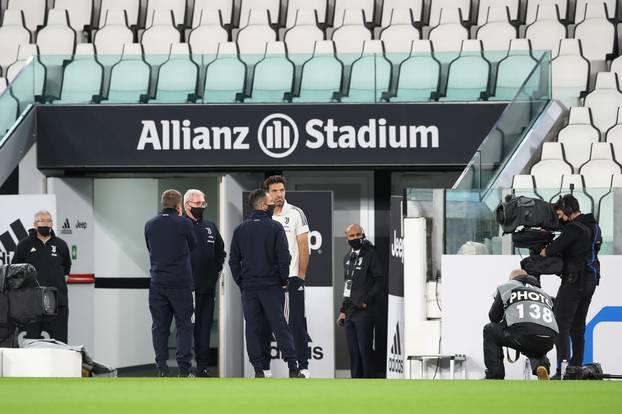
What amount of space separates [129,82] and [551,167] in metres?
4.68

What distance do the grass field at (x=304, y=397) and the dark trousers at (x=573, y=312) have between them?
8.24ft

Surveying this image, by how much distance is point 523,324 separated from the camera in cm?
957

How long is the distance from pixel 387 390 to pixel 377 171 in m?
8.39

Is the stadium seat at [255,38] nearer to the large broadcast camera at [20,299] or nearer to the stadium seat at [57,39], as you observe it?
the stadium seat at [57,39]

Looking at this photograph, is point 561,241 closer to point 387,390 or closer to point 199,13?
point 387,390

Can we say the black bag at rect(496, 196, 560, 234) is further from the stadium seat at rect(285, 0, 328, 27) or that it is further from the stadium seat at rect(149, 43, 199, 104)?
the stadium seat at rect(285, 0, 328, 27)

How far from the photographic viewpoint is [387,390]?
→ 6.99m

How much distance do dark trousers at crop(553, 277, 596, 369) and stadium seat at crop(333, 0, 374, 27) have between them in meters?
8.47

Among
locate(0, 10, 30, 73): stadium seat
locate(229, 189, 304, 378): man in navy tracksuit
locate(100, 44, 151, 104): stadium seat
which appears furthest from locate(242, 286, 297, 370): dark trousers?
locate(0, 10, 30, 73): stadium seat

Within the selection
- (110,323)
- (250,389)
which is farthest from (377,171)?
(250,389)

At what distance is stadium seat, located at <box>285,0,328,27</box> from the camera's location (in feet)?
60.2

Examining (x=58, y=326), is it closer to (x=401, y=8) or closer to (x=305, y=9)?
(x=305, y=9)

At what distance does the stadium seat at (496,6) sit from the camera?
1802 centimetres

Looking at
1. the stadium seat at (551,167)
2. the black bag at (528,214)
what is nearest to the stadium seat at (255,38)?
the stadium seat at (551,167)
